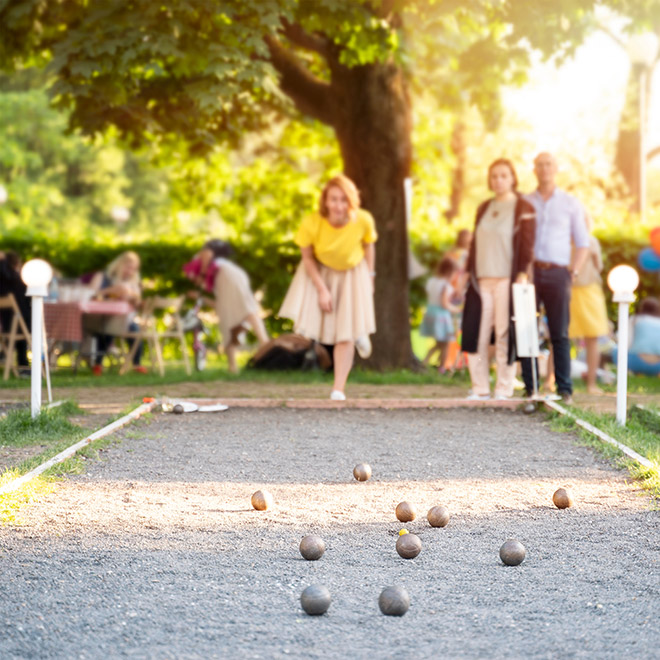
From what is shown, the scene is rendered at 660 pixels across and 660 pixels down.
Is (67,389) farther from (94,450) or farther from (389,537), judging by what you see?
(389,537)

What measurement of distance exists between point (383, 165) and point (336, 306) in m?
4.58

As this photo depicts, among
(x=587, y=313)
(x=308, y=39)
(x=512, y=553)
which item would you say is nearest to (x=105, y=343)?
(x=308, y=39)

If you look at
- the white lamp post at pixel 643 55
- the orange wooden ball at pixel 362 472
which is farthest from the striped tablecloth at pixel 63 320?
the white lamp post at pixel 643 55

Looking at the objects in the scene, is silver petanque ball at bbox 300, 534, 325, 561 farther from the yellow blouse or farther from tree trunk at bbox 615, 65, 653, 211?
tree trunk at bbox 615, 65, 653, 211

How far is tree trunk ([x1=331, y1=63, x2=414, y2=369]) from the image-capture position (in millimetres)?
13523

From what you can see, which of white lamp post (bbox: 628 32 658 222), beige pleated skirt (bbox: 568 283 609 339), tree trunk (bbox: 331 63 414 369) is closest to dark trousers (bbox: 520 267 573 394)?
beige pleated skirt (bbox: 568 283 609 339)

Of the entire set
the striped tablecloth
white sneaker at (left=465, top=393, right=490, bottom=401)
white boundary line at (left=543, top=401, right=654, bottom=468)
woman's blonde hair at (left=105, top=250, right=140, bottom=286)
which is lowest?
white boundary line at (left=543, top=401, right=654, bottom=468)

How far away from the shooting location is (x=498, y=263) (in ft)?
29.9

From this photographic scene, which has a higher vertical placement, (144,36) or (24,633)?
(144,36)

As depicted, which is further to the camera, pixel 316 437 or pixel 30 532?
pixel 316 437

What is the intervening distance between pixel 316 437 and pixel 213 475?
1.71m

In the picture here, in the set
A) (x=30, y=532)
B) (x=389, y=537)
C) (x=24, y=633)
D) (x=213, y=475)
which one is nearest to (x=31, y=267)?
(x=213, y=475)

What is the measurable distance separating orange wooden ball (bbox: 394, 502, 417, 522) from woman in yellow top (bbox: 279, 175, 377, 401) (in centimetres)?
459

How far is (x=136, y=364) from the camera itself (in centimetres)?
1580
